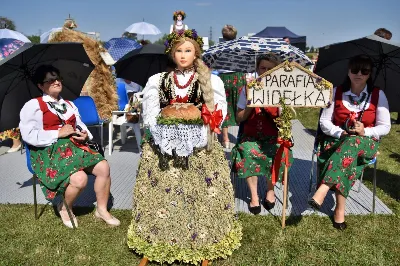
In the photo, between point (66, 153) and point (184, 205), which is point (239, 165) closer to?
point (184, 205)

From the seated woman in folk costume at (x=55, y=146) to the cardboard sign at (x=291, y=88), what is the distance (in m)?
1.72

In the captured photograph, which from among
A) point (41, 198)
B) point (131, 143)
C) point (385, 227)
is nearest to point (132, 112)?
point (131, 143)

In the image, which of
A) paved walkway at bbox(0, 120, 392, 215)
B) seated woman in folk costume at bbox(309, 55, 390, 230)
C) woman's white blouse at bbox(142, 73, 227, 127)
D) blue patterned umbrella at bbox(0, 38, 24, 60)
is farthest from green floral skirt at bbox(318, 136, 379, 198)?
blue patterned umbrella at bbox(0, 38, 24, 60)

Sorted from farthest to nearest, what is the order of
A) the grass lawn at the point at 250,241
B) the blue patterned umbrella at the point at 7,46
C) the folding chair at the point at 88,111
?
the blue patterned umbrella at the point at 7,46
the folding chair at the point at 88,111
the grass lawn at the point at 250,241

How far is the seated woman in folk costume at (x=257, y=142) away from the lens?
3.93 m

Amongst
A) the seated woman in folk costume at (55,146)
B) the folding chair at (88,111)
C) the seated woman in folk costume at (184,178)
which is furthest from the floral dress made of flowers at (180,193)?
the folding chair at (88,111)

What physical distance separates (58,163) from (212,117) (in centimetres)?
168

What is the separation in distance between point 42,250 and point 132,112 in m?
3.18

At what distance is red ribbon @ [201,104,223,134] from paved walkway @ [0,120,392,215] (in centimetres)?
156

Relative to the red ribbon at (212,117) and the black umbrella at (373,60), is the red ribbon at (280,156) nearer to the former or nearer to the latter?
the red ribbon at (212,117)

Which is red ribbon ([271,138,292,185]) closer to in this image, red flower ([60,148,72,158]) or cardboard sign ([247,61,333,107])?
cardboard sign ([247,61,333,107])

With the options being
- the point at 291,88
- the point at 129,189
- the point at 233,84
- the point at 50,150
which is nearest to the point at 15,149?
the point at 129,189

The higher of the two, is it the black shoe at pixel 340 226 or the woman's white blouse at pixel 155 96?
the woman's white blouse at pixel 155 96

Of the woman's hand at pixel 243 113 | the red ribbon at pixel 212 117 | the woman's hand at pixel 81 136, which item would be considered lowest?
the woman's hand at pixel 81 136
